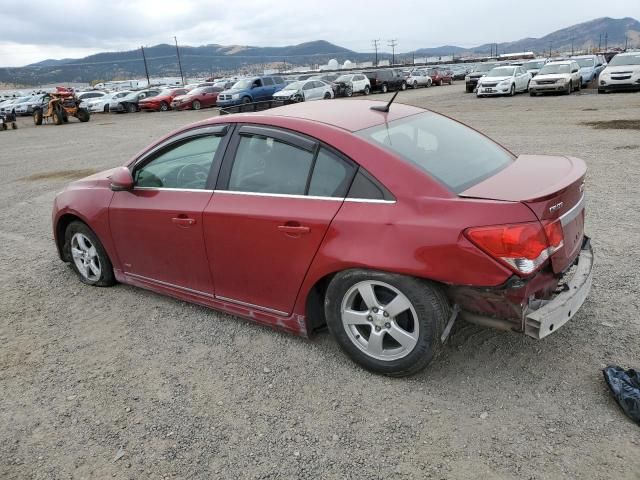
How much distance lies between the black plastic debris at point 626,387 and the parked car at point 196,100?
108 ft

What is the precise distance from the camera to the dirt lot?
2521 millimetres

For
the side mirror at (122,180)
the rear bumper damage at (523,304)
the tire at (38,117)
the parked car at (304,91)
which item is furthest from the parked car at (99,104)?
the rear bumper damage at (523,304)

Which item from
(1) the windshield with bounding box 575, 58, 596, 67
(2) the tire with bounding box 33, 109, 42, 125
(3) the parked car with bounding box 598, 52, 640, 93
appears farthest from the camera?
(2) the tire with bounding box 33, 109, 42, 125

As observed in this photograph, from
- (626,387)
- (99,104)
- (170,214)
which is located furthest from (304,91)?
(626,387)

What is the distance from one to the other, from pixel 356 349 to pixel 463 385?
658mm

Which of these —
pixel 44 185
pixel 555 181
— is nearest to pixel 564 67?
pixel 44 185

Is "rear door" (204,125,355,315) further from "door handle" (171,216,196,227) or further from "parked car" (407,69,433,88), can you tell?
"parked car" (407,69,433,88)

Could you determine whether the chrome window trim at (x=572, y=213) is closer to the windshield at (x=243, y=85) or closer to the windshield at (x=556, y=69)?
the windshield at (x=556, y=69)

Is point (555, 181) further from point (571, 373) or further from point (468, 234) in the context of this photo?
point (571, 373)

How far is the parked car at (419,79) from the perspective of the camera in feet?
137

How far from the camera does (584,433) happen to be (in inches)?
101

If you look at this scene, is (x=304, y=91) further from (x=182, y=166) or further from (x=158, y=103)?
(x=182, y=166)

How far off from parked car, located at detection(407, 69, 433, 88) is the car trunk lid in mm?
40752

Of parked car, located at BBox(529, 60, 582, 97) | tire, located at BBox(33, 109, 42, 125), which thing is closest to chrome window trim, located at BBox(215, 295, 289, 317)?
parked car, located at BBox(529, 60, 582, 97)
